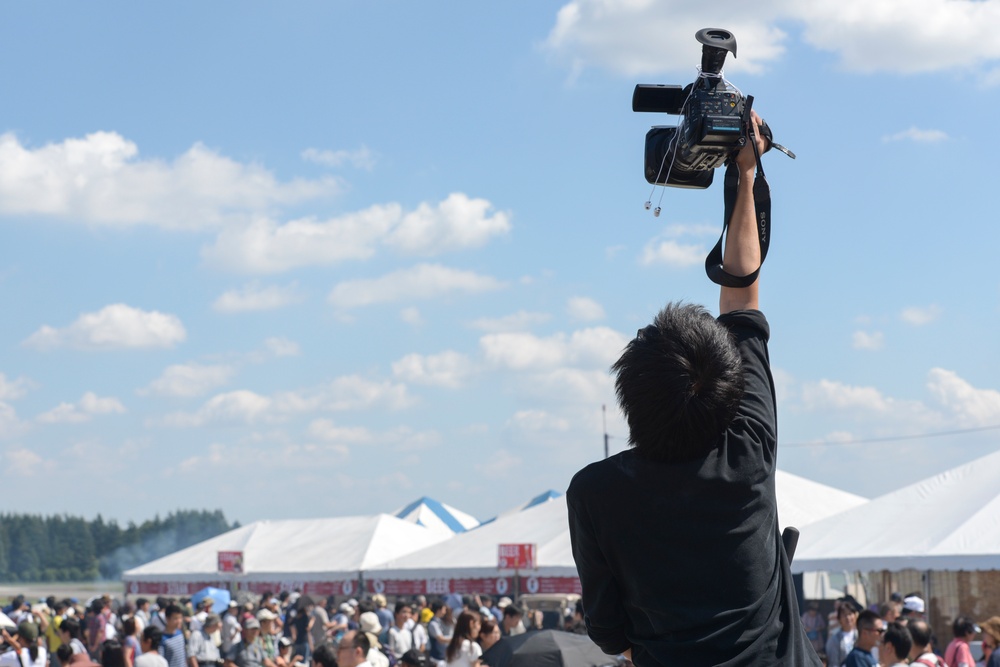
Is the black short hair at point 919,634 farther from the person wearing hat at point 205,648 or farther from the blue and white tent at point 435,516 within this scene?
the blue and white tent at point 435,516

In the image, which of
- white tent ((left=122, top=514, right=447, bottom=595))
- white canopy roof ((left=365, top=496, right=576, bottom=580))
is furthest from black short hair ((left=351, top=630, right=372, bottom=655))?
white tent ((left=122, top=514, right=447, bottom=595))

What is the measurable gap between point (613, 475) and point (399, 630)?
11886mm

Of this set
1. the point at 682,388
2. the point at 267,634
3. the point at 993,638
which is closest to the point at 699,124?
the point at 682,388

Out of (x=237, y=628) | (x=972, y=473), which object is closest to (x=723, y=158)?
(x=237, y=628)

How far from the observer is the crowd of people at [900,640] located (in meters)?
6.77

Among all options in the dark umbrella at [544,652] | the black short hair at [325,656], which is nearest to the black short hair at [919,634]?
the dark umbrella at [544,652]

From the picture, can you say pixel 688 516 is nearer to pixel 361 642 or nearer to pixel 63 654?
pixel 361 642

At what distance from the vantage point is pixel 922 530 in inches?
611

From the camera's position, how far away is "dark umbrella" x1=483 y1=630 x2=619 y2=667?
22.4ft

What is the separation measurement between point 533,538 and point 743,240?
22.0 m

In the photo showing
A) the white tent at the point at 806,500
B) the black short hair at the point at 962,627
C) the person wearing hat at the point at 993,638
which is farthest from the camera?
the white tent at the point at 806,500

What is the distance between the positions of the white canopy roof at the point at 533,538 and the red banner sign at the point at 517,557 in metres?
0.19

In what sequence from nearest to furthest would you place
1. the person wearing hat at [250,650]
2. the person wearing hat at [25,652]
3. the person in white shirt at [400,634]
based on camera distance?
the person wearing hat at [25,652], the person wearing hat at [250,650], the person in white shirt at [400,634]

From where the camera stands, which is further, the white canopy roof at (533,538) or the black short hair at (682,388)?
the white canopy roof at (533,538)
